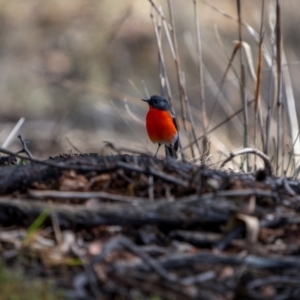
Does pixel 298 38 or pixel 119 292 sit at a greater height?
pixel 298 38

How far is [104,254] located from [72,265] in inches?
7.0

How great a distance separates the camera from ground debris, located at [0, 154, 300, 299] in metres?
2.59

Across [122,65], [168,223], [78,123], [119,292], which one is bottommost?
[119,292]

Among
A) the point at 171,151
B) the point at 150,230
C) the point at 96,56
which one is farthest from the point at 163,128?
the point at 96,56

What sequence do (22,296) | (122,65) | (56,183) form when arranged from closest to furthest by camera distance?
(22,296) < (56,183) < (122,65)

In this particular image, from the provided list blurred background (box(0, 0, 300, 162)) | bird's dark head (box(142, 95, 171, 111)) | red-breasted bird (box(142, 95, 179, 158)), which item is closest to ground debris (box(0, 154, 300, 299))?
bird's dark head (box(142, 95, 171, 111))

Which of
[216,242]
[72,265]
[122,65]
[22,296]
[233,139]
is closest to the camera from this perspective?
[22,296]

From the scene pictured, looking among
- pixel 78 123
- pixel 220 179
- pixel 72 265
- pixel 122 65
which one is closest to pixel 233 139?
pixel 78 123

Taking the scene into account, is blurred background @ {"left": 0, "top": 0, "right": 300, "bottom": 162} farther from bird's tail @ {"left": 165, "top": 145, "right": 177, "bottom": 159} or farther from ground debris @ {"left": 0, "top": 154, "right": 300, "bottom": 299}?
ground debris @ {"left": 0, "top": 154, "right": 300, "bottom": 299}

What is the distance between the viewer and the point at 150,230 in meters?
2.92

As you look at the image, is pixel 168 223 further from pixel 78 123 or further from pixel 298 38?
pixel 298 38

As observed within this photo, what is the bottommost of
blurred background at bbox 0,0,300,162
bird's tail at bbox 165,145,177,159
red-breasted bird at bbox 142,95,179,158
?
bird's tail at bbox 165,145,177,159

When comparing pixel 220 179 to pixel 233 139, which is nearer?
pixel 220 179

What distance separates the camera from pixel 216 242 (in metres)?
2.86
